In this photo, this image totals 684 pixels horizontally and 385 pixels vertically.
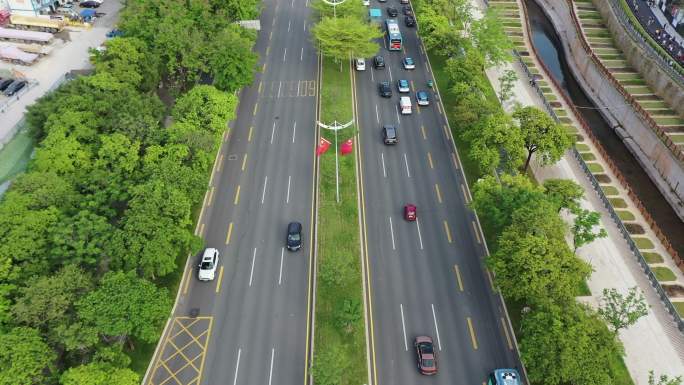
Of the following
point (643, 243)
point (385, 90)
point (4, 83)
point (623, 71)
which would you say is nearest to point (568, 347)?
point (643, 243)

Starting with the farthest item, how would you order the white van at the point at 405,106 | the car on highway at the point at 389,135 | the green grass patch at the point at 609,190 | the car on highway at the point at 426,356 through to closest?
the white van at the point at 405,106 → the car on highway at the point at 389,135 → the green grass patch at the point at 609,190 → the car on highway at the point at 426,356

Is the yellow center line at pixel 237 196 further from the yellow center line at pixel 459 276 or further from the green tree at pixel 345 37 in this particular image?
the green tree at pixel 345 37

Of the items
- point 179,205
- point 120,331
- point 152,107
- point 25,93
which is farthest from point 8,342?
point 25,93

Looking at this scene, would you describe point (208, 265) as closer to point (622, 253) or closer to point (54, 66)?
point (622, 253)

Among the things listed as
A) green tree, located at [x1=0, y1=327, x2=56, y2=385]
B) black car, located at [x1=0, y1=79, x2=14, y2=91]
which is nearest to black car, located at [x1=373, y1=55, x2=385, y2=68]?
black car, located at [x1=0, y1=79, x2=14, y2=91]

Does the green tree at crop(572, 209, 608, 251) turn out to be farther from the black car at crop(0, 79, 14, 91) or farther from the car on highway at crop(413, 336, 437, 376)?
the black car at crop(0, 79, 14, 91)

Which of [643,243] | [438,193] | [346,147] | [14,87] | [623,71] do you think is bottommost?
[643,243]

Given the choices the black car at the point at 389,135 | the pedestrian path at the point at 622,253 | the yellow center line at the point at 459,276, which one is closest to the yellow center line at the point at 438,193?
the black car at the point at 389,135

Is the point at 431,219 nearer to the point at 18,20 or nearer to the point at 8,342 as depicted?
the point at 8,342
